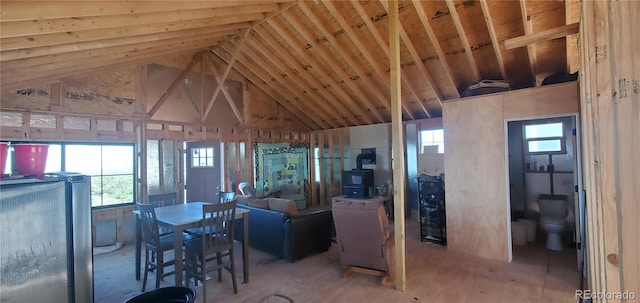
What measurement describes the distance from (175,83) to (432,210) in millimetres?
5684

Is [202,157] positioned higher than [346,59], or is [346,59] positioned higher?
[346,59]

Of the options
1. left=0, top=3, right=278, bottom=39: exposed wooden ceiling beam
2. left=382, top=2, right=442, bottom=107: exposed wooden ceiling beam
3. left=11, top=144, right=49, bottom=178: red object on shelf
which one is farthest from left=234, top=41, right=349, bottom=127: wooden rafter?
Answer: left=11, top=144, right=49, bottom=178: red object on shelf

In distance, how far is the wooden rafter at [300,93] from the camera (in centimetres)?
604

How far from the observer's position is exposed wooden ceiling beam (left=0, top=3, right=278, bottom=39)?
101 inches

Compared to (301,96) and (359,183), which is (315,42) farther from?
(359,183)

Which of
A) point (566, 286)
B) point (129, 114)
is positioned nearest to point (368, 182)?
point (566, 286)

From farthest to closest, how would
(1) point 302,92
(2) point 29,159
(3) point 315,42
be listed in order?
1. (1) point 302,92
2. (3) point 315,42
3. (2) point 29,159

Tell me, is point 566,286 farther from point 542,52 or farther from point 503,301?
point 542,52

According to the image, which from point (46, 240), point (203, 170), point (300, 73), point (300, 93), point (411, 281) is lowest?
point (411, 281)

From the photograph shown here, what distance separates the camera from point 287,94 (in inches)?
282

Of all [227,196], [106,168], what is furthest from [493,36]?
[106,168]

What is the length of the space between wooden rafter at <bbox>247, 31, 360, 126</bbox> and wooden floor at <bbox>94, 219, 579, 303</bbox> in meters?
3.78

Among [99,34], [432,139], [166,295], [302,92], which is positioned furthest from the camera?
[302,92]

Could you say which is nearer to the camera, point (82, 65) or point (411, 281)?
point (411, 281)
